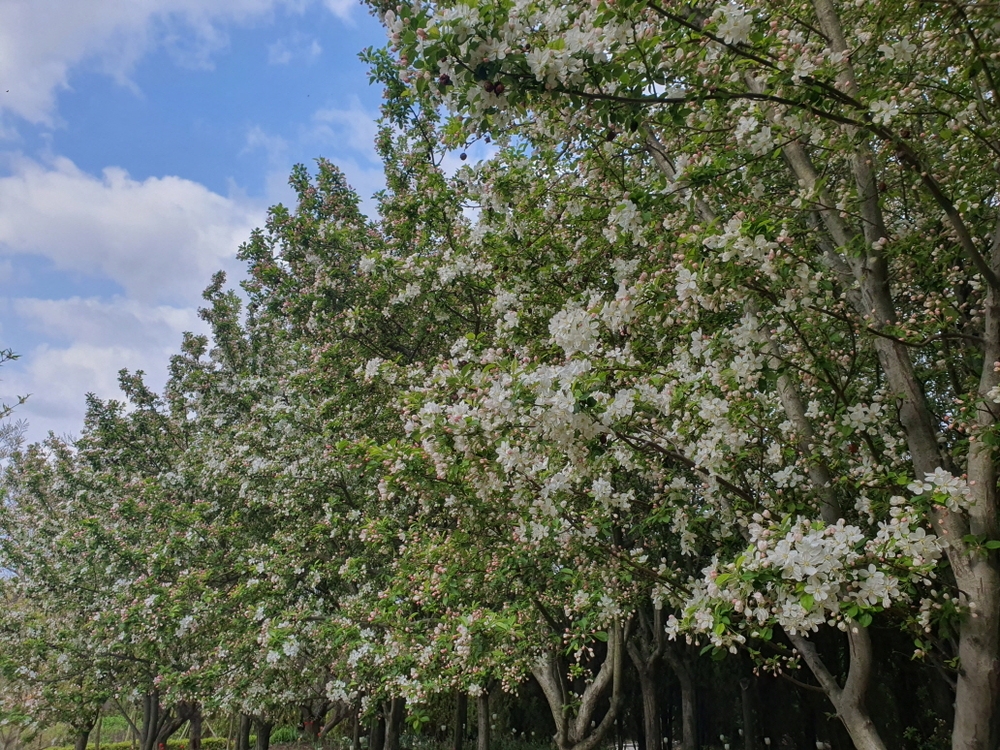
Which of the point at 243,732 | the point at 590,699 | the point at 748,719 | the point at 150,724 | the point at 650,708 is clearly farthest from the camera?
the point at 243,732

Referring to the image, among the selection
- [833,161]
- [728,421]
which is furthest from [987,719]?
[833,161]

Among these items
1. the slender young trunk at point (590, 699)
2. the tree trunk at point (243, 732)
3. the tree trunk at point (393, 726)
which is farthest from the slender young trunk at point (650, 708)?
the tree trunk at point (243, 732)

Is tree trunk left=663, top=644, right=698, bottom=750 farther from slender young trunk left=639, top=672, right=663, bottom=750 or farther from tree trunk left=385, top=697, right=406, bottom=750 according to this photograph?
tree trunk left=385, top=697, right=406, bottom=750

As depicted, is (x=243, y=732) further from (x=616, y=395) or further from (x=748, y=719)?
(x=616, y=395)

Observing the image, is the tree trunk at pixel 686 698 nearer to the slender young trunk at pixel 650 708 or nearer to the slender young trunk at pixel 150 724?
the slender young trunk at pixel 650 708

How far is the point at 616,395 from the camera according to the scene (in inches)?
174

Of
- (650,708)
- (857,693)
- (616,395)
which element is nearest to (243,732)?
(650,708)

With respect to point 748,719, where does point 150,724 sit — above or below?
below

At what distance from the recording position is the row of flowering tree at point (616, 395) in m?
3.60

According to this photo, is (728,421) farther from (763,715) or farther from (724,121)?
(763,715)

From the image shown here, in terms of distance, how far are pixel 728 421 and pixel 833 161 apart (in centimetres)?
265

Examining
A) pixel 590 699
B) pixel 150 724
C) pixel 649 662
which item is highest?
pixel 649 662

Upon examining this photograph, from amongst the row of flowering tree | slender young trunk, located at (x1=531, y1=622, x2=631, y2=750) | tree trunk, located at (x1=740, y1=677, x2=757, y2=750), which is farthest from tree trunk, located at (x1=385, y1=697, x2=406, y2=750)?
tree trunk, located at (x1=740, y1=677, x2=757, y2=750)

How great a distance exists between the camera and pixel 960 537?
386cm
